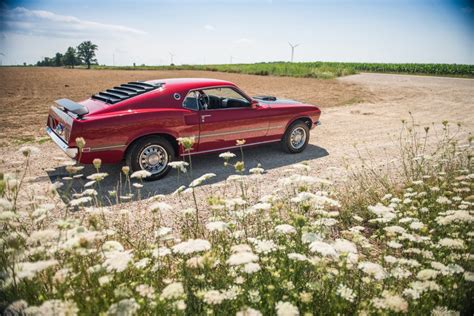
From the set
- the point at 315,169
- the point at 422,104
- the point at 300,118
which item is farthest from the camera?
the point at 422,104

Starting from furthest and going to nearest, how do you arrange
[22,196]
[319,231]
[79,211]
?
[22,196] → [79,211] → [319,231]

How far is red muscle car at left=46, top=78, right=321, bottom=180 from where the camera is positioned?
4641 millimetres

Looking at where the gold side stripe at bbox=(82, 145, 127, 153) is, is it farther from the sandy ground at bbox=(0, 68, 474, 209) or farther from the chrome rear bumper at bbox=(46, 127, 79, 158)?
the sandy ground at bbox=(0, 68, 474, 209)

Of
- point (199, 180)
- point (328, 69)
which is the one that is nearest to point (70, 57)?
point (328, 69)

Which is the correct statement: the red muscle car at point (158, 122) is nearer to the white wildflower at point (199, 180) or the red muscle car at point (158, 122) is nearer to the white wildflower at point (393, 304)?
the white wildflower at point (199, 180)

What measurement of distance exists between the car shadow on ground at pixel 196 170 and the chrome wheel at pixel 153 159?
0.22 m

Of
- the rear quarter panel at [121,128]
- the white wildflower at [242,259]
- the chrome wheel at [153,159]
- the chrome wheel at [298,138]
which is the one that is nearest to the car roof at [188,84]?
the rear quarter panel at [121,128]

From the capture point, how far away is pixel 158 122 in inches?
197

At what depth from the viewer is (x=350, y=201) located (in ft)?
14.1

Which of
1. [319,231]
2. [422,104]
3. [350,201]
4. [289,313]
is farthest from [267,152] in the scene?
[422,104]

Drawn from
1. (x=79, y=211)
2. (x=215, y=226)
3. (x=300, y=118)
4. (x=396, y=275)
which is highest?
(x=300, y=118)

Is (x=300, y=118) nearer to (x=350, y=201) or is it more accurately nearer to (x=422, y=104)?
(x=350, y=201)

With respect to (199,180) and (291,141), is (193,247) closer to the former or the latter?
(199,180)

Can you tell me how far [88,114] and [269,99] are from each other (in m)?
3.70
